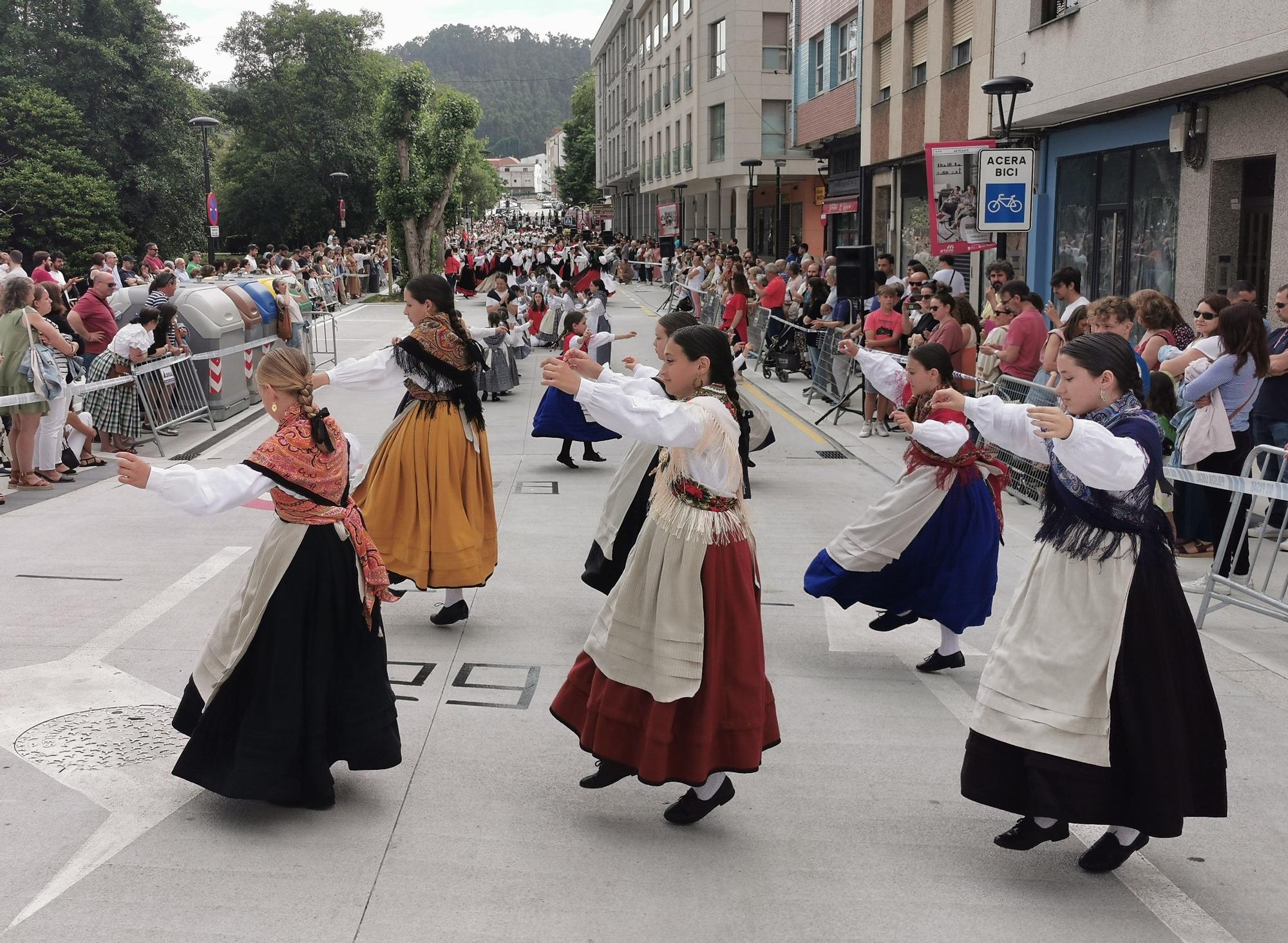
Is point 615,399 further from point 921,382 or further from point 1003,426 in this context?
point 921,382

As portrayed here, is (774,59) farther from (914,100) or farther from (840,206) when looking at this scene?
(914,100)

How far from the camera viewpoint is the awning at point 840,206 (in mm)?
30297

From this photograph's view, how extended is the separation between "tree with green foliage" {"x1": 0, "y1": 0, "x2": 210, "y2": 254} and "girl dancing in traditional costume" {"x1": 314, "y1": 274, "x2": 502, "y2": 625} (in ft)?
129

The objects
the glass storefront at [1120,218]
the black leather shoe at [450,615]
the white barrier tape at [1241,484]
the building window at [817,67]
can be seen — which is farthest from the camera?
the building window at [817,67]

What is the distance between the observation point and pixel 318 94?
215ft

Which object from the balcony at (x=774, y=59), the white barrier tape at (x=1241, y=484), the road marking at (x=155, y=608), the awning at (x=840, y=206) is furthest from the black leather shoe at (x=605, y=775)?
the balcony at (x=774, y=59)

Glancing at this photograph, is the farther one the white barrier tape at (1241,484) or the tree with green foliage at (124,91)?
the tree with green foliage at (124,91)

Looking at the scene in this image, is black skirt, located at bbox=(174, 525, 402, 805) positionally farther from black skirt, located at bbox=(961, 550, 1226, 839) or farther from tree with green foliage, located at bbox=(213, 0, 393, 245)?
tree with green foliage, located at bbox=(213, 0, 393, 245)

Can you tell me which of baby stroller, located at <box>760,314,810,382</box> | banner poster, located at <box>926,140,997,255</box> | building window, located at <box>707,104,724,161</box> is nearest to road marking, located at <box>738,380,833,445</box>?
baby stroller, located at <box>760,314,810,382</box>

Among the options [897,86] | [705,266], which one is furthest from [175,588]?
[705,266]

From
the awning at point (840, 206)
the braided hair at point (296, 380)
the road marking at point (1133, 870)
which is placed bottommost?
the road marking at point (1133, 870)

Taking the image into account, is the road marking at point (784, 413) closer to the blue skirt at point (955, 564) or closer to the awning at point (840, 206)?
the blue skirt at point (955, 564)

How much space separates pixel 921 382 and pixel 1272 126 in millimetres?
8978

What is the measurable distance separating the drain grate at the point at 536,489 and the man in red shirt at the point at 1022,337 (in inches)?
164
